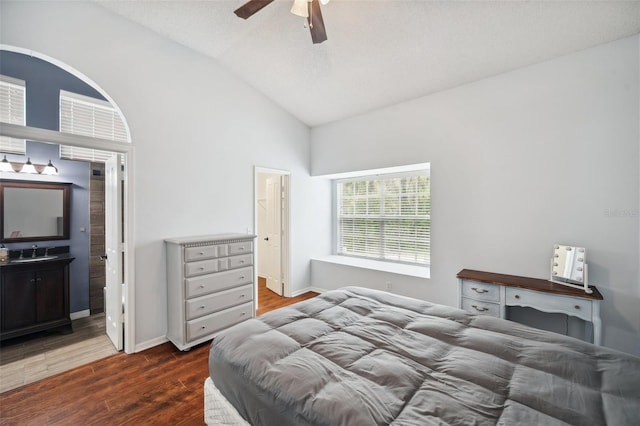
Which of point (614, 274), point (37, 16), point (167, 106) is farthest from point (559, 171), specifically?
point (37, 16)

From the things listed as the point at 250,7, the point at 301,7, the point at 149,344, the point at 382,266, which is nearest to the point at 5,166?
the point at 149,344

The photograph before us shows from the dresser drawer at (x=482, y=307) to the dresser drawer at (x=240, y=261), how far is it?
243 cm

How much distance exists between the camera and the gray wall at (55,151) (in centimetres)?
316

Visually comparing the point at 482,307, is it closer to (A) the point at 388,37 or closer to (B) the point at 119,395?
(A) the point at 388,37

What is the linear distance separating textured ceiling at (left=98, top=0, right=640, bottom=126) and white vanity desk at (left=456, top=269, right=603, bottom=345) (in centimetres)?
217

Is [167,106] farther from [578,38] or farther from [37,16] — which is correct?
[578,38]

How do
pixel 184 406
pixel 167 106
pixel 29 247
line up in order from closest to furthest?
pixel 184 406
pixel 167 106
pixel 29 247

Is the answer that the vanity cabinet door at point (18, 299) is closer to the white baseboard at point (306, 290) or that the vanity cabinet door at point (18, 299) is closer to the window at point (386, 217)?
the white baseboard at point (306, 290)

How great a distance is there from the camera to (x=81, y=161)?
3596 mm

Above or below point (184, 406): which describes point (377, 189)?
above

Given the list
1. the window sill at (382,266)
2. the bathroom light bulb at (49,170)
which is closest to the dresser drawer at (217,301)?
the window sill at (382,266)

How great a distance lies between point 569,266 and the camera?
2.43 meters

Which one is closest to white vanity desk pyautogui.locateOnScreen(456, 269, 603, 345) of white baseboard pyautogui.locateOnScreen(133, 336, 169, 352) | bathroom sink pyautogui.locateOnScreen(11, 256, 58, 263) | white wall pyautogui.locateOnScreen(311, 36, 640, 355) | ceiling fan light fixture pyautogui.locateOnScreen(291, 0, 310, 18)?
white wall pyautogui.locateOnScreen(311, 36, 640, 355)

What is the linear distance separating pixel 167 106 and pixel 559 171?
13.5ft
